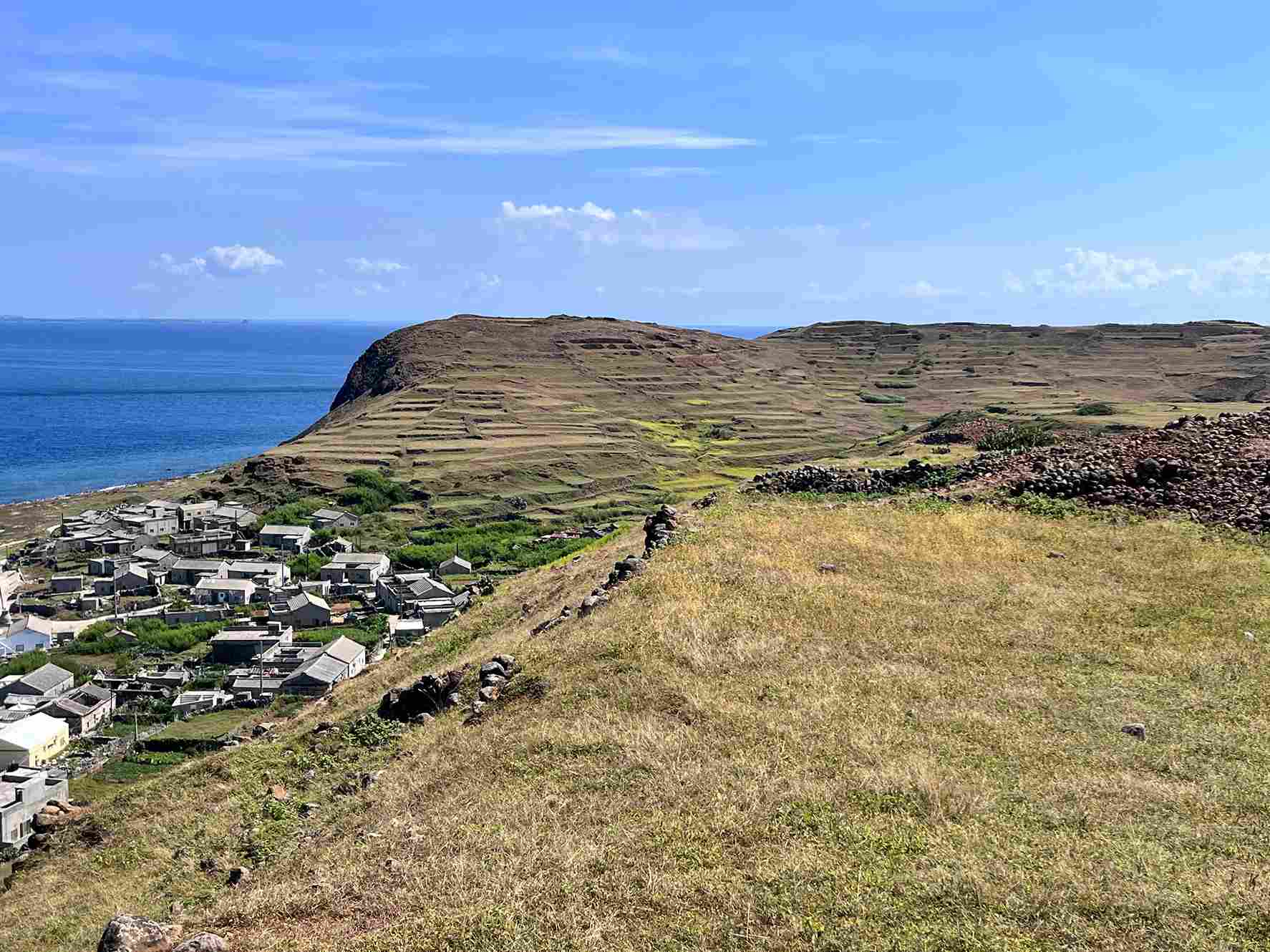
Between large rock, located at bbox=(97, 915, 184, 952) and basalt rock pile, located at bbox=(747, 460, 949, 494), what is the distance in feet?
67.2

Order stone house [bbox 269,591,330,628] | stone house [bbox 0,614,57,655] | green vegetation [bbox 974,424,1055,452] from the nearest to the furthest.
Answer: green vegetation [bbox 974,424,1055,452] → stone house [bbox 0,614,57,655] → stone house [bbox 269,591,330,628]

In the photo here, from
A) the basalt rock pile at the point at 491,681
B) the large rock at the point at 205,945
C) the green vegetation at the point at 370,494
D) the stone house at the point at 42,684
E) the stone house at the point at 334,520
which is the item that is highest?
the basalt rock pile at the point at 491,681

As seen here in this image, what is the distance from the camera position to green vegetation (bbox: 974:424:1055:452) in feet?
112

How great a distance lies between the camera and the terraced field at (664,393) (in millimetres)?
80875

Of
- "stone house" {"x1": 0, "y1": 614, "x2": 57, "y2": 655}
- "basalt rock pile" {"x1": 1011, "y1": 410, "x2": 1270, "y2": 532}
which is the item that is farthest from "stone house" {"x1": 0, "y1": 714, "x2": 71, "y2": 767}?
"basalt rock pile" {"x1": 1011, "y1": 410, "x2": 1270, "y2": 532}

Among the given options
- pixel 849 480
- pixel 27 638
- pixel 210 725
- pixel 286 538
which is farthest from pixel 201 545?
pixel 849 480

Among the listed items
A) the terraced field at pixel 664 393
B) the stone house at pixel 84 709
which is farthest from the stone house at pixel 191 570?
the stone house at pixel 84 709

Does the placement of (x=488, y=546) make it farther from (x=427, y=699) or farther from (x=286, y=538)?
(x=427, y=699)

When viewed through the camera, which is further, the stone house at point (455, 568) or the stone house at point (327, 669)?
the stone house at point (455, 568)

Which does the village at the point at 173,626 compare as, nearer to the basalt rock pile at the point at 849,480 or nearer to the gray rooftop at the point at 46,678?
the gray rooftop at the point at 46,678

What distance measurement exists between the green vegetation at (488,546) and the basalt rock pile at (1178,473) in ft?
118

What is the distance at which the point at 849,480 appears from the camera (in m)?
28.0

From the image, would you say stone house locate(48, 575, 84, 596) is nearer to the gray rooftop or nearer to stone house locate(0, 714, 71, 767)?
the gray rooftop

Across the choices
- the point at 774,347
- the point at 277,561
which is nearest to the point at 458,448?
the point at 277,561
